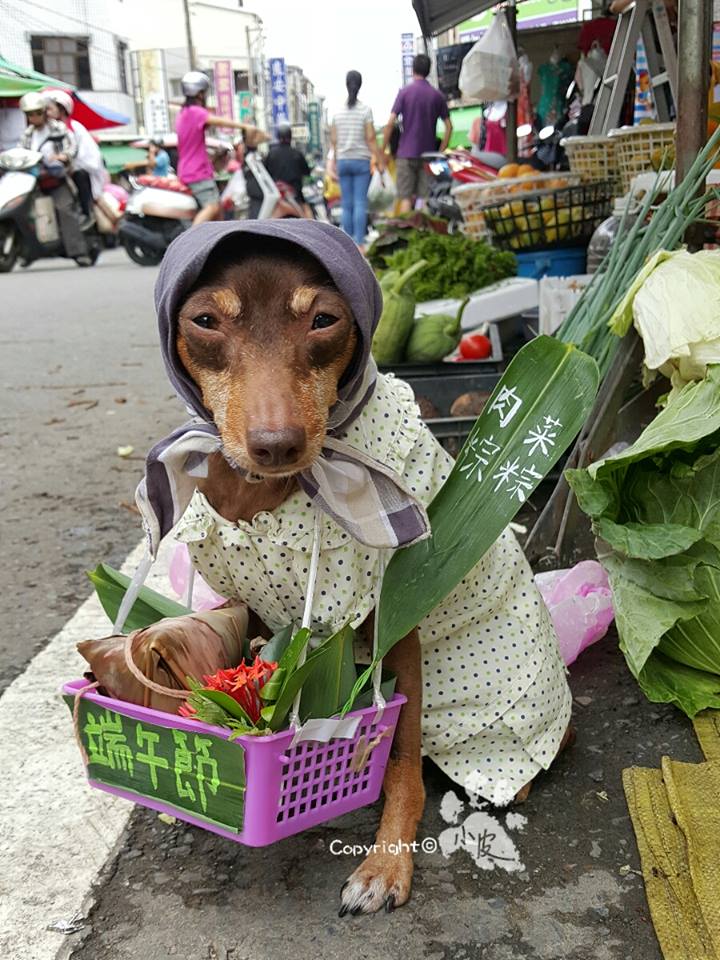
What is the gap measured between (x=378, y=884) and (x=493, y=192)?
4.44 m

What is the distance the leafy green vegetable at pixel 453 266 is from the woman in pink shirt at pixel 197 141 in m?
7.38

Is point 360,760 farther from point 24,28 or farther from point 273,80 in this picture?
point 273,80

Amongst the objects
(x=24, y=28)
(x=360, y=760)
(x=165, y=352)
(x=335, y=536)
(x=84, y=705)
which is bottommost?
(x=360, y=760)

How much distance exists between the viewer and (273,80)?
49.8 metres

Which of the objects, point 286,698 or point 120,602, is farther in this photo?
point 120,602

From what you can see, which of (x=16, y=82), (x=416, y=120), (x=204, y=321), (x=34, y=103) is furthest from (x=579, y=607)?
(x=16, y=82)

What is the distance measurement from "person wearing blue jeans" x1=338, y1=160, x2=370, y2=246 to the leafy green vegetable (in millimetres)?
6835

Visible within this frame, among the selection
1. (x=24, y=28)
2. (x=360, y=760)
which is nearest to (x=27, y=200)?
(x=360, y=760)

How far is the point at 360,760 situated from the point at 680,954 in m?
0.62

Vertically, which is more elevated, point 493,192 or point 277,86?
point 277,86

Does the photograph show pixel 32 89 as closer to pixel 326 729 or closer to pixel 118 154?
pixel 118 154

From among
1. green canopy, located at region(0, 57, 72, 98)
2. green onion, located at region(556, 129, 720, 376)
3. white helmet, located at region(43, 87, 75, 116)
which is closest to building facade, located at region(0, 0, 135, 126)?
green canopy, located at region(0, 57, 72, 98)

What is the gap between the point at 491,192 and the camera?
5.56m

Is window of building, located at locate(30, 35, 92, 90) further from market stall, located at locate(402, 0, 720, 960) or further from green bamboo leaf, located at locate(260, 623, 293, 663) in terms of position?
green bamboo leaf, located at locate(260, 623, 293, 663)
